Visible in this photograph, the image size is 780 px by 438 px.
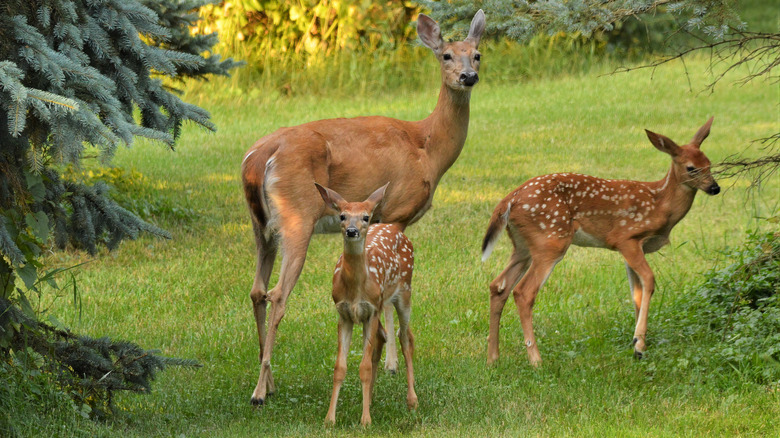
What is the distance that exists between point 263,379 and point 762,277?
11.0 feet

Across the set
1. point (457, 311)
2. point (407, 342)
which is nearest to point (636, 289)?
point (457, 311)

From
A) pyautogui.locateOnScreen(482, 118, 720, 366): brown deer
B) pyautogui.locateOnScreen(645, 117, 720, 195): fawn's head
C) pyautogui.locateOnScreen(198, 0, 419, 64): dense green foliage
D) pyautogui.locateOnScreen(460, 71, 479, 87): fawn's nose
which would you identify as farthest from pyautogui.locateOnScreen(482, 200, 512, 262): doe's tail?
pyautogui.locateOnScreen(198, 0, 419, 64): dense green foliage

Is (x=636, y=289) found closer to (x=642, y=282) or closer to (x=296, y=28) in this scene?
(x=642, y=282)

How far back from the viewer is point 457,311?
8.01 m

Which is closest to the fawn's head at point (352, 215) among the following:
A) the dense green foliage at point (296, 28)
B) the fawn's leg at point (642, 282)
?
the fawn's leg at point (642, 282)

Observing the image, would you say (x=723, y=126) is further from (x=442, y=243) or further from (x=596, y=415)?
(x=596, y=415)

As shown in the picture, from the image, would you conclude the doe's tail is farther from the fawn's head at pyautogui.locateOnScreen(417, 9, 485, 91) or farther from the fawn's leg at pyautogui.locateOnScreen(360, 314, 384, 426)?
the fawn's leg at pyautogui.locateOnScreen(360, 314, 384, 426)

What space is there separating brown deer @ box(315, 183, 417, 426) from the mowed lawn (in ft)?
0.79

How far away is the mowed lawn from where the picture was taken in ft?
18.4

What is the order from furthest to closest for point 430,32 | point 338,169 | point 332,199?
point 430,32
point 338,169
point 332,199

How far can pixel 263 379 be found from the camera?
6.04 metres

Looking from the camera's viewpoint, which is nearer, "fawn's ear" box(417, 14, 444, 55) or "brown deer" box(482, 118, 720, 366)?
"brown deer" box(482, 118, 720, 366)

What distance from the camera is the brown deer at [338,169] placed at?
633 cm

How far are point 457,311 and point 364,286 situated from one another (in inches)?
98.0
